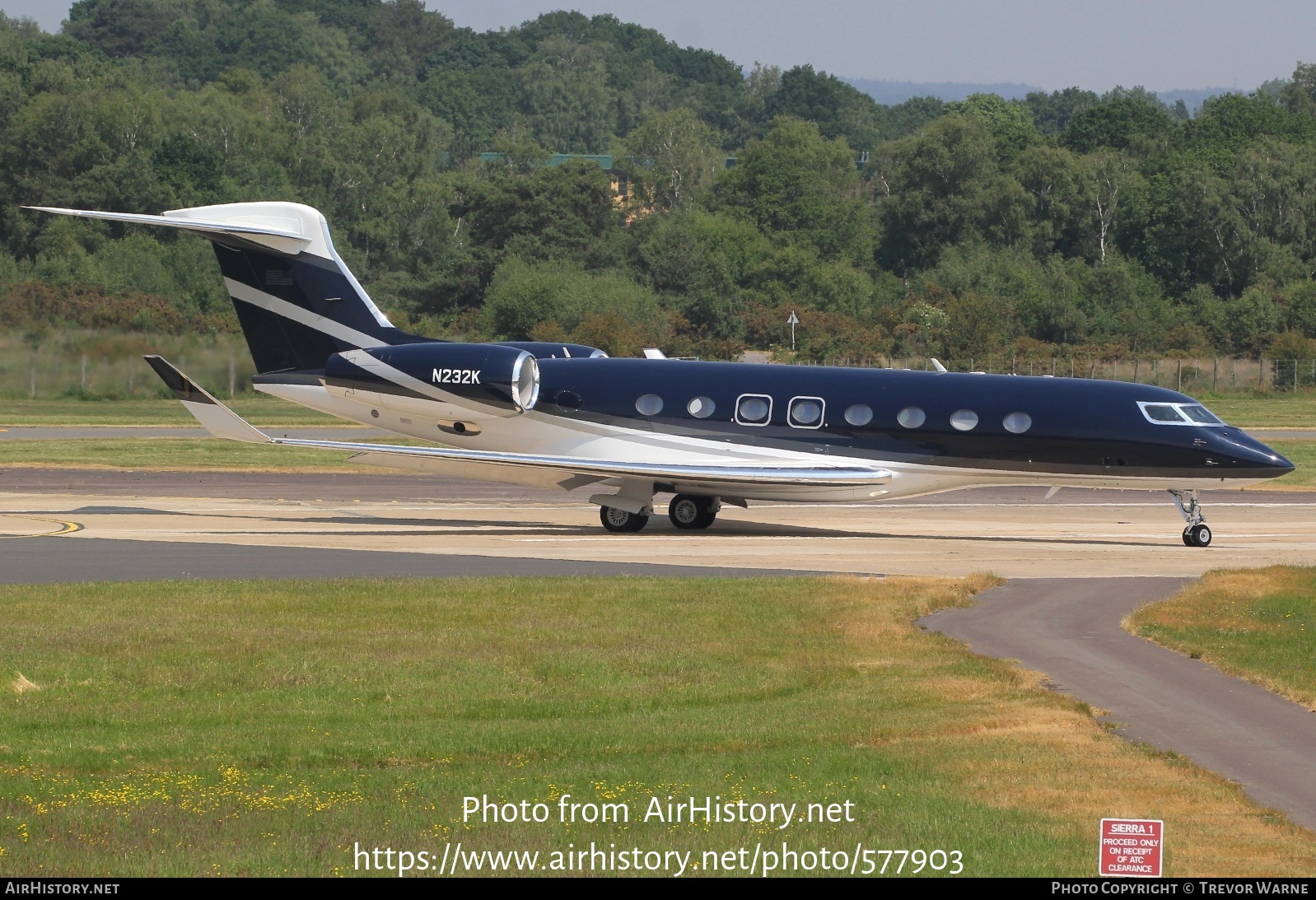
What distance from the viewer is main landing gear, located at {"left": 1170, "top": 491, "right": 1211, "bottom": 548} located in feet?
89.7

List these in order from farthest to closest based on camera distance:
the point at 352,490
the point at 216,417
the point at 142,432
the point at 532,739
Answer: the point at 142,432, the point at 352,490, the point at 216,417, the point at 532,739

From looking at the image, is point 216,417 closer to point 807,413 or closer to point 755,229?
point 807,413

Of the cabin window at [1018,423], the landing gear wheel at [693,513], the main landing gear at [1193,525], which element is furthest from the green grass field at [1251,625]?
the landing gear wheel at [693,513]

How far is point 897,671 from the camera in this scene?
50.5 feet

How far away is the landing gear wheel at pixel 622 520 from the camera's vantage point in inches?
1152

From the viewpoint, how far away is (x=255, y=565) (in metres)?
23.3

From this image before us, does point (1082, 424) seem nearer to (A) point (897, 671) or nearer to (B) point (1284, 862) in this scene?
(A) point (897, 671)

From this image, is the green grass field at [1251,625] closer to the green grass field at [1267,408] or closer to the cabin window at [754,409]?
the cabin window at [754,409]

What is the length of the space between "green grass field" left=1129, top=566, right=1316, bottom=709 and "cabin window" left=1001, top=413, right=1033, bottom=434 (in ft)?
16.1

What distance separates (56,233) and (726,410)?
63287mm

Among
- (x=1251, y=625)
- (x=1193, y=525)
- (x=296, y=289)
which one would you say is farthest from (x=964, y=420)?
(x=296, y=289)

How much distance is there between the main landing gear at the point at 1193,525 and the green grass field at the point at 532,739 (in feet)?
32.8

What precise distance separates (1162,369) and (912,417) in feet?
166

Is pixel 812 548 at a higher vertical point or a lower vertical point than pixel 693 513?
lower
